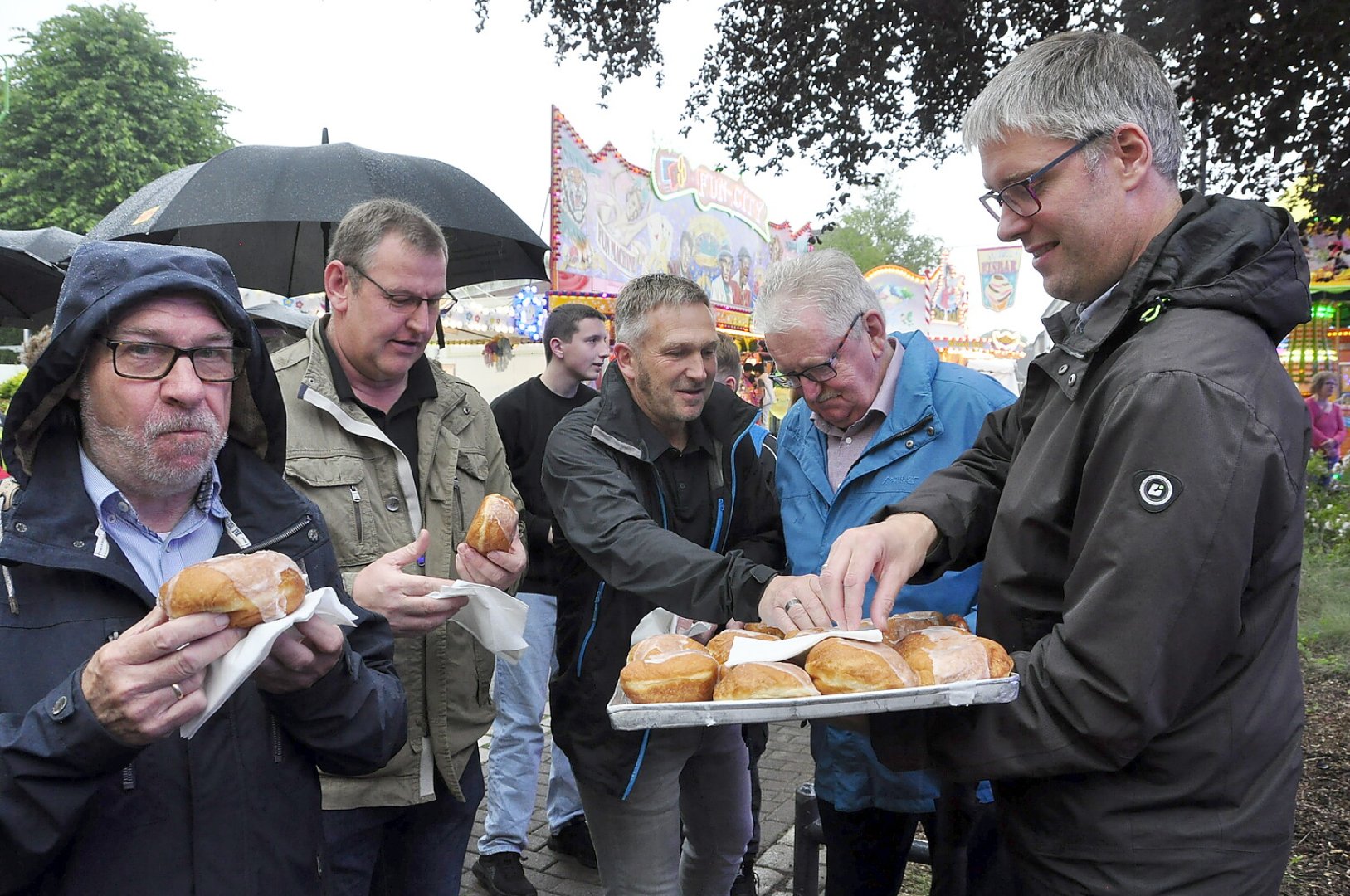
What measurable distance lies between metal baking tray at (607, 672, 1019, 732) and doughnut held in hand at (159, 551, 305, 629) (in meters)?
0.60

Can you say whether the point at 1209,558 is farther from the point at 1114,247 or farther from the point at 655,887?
the point at 655,887

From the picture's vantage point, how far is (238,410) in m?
2.09

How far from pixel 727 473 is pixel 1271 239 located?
6.02ft

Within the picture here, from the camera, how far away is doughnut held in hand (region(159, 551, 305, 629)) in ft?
4.57

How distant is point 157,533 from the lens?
1874 millimetres

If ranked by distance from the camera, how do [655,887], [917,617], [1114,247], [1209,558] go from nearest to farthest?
[1209,558]
[1114,247]
[917,617]
[655,887]

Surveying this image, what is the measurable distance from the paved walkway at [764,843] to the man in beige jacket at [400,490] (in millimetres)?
1658

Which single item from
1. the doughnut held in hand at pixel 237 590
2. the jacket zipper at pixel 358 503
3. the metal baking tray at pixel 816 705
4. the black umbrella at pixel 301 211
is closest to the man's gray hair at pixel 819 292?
the jacket zipper at pixel 358 503

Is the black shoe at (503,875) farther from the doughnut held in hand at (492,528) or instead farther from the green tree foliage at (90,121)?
the green tree foliage at (90,121)

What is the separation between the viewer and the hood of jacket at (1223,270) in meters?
1.45

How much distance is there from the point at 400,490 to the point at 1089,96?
2064mm

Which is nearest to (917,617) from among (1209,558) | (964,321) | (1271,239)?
(1209,558)

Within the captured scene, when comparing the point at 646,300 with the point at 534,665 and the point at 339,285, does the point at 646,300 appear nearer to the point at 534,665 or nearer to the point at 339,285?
the point at 339,285

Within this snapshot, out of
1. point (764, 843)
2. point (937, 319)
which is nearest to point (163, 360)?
point (764, 843)
